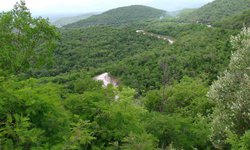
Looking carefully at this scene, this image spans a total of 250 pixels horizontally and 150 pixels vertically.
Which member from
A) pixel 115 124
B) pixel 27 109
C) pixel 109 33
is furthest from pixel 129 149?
pixel 109 33

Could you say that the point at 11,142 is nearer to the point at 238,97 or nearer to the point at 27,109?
the point at 27,109

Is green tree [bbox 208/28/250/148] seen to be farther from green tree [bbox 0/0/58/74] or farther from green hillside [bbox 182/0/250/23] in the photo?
green hillside [bbox 182/0/250/23]

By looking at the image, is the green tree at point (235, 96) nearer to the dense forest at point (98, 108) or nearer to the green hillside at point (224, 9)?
the dense forest at point (98, 108)

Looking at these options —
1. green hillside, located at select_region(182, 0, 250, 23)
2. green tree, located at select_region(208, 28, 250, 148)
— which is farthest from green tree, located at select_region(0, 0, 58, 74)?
green hillside, located at select_region(182, 0, 250, 23)

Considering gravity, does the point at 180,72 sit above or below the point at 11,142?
below

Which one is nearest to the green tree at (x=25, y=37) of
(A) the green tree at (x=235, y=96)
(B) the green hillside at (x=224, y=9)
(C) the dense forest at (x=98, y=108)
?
(C) the dense forest at (x=98, y=108)

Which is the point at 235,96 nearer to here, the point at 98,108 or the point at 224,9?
the point at 98,108
